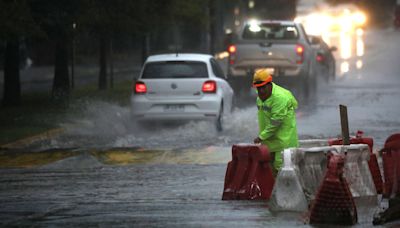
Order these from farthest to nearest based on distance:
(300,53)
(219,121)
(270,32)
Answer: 1. (270,32)
2. (300,53)
3. (219,121)

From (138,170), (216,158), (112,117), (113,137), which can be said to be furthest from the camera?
(112,117)

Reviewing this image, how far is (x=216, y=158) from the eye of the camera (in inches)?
691

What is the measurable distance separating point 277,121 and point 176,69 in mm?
9228

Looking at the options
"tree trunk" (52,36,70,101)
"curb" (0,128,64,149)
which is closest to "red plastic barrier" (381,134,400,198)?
"curb" (0,128,64,149)

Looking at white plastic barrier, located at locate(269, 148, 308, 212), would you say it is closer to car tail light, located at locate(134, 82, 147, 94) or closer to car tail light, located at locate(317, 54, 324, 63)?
car tail light, located at locate(134, 82, 147, 94)

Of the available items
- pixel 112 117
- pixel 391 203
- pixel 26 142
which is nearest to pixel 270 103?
pixel 391 203

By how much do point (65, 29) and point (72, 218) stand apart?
13.8 m

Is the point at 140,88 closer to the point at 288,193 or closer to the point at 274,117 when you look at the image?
the point at 274,117

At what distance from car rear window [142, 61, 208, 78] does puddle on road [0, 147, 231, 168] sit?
302cm

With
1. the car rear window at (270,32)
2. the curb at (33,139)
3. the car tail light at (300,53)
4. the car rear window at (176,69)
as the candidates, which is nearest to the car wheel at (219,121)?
the car rear window at (176,69)

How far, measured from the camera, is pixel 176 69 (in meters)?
21.9

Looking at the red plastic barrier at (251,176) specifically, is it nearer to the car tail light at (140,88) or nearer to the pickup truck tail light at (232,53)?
the car tail light at (140,88)

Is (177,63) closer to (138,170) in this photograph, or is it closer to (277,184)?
(138,170)

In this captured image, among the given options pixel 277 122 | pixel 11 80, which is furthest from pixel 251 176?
pixel 11 80
